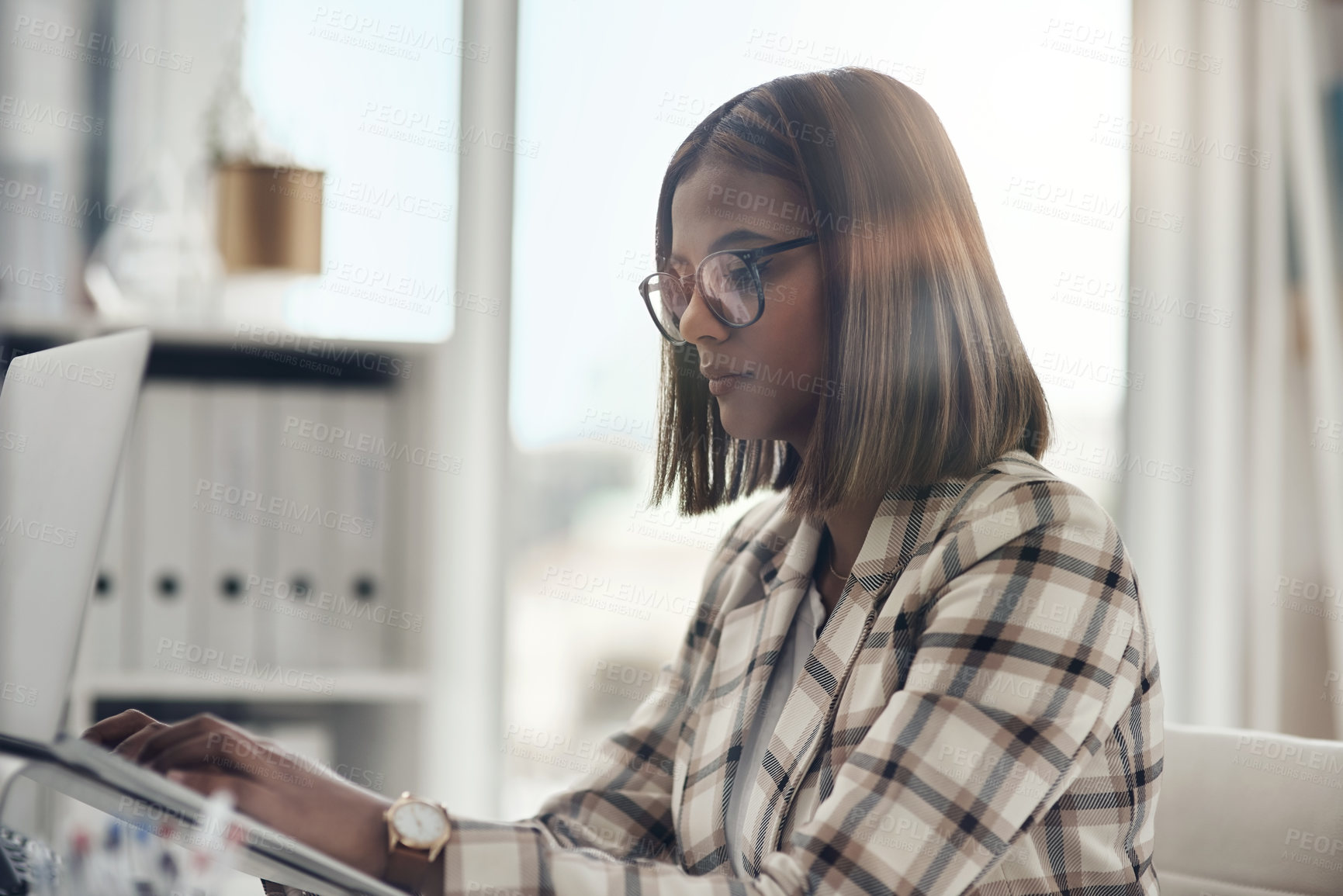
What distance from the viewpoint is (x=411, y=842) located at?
2.39ft

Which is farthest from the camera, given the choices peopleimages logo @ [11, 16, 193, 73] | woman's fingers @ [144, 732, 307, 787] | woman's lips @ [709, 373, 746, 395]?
peopleimages logo @ [11, 16, 193, 73]

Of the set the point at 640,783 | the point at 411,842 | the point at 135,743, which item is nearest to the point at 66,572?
the point at 135,743

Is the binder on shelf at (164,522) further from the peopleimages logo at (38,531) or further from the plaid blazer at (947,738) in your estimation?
the peopleimages logo at (38,531)

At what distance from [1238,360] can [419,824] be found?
68.4 inches

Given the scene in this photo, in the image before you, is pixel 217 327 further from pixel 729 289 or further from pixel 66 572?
pixel 66 572

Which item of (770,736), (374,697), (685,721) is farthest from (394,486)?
(770,736)

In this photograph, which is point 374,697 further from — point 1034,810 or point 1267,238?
point 1267,238

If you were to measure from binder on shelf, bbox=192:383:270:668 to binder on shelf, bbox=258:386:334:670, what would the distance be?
0.07 ft

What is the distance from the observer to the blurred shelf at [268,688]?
5.20 ft

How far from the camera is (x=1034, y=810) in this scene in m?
0.80

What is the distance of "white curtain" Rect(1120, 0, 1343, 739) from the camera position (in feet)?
5.95

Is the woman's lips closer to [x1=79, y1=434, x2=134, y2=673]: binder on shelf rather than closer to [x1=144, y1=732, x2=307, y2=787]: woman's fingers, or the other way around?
[x1=144, y1=732, x2=307, y2=787]: woman's fingers

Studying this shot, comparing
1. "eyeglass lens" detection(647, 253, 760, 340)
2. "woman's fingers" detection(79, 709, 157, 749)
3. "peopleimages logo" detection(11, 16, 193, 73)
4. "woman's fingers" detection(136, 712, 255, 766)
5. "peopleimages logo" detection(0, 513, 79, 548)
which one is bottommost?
"woman's fingers" detection(79, 709, 157, 749)

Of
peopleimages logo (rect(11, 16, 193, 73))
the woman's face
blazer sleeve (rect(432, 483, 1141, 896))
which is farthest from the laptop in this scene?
peopleimages logo (rect(11, 16, 193, 73))
